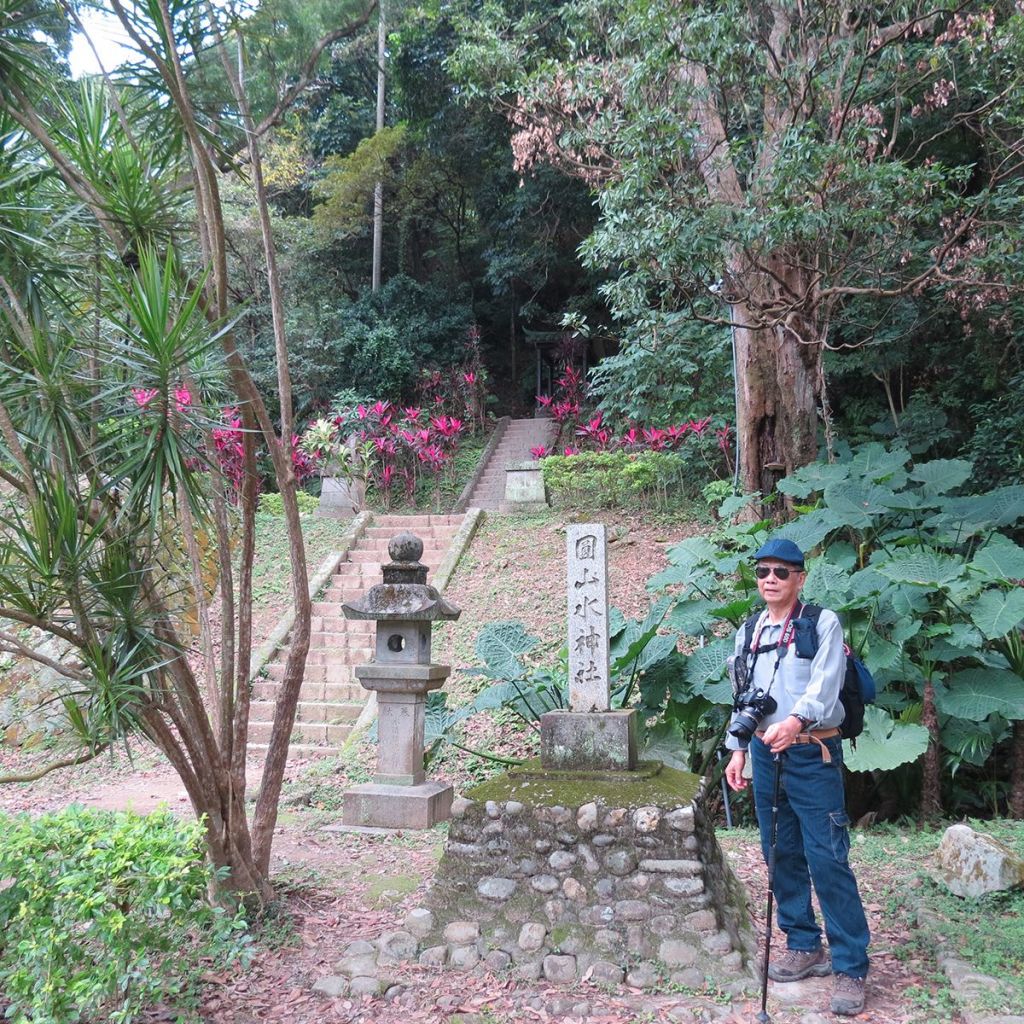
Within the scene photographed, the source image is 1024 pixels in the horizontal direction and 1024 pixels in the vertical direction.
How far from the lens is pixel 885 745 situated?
15.8 ft

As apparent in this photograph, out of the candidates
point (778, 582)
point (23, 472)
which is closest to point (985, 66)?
point (778, 582)

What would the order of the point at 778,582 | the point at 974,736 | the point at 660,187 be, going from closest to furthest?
1. the point at 778,582
2. the point at 974,736
3. the point at 660,187

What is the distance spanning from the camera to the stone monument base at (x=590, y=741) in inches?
151

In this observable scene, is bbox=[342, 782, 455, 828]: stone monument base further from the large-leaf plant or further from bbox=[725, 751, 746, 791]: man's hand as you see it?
bbox=[725, 751, 746, 791]: man's hand

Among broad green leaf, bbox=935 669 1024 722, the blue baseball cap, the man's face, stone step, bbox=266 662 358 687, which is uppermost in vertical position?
the blue baseball cap

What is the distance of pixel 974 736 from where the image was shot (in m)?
5.23

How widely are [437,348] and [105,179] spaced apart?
1486cm

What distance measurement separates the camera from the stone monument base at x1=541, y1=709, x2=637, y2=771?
12.6 ft

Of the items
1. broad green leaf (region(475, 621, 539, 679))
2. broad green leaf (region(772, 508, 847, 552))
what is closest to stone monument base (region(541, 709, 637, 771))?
broad green leaf (region(475, 621, 539, 679))

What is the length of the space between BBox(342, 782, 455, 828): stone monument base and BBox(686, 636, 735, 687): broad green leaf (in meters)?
1.89

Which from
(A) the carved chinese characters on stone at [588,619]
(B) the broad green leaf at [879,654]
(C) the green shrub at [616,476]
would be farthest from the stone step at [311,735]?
(C) the green shrub at [616,476]

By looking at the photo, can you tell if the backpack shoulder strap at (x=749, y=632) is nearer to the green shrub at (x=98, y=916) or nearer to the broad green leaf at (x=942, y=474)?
the green shrub at (x=98, y=916)

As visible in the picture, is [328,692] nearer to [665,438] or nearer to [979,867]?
[665,438]

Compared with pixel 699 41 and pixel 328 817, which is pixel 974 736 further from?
pixel 699 41
